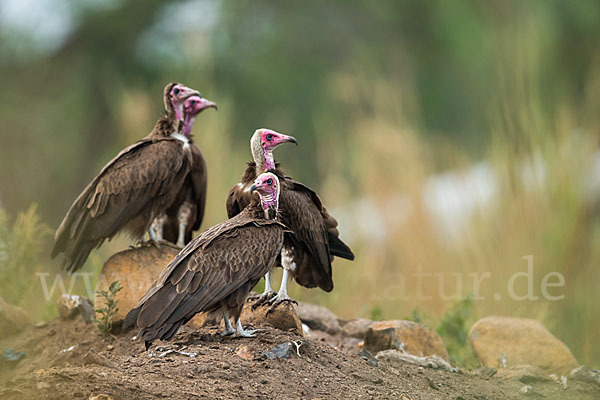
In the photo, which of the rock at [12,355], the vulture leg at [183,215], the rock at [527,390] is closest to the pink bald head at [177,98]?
the vulture leg at [183,215]

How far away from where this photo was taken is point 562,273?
8461mm

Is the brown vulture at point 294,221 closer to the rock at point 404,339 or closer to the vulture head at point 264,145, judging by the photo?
the vulture head at point 264,145

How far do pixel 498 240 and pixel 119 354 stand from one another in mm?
4349

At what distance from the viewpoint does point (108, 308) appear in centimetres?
608

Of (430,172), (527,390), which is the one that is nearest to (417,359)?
(527,390)

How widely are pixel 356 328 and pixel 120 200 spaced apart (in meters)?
1.97

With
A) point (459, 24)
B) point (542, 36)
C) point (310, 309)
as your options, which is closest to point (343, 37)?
point (459, 24)

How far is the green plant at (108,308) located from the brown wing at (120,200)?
0.45 metres

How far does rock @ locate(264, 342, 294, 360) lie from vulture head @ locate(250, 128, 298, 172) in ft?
4.27

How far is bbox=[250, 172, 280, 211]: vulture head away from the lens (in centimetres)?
548

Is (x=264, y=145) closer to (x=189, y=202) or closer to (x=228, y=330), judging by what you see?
(x=189, y=202)

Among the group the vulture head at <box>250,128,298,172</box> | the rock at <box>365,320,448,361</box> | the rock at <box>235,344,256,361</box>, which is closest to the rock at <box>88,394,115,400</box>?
the rock at <box>235,344,256,361</box>

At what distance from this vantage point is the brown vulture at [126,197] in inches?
253

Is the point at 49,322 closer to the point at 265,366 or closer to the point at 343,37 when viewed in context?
the point at 265,366
